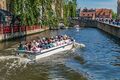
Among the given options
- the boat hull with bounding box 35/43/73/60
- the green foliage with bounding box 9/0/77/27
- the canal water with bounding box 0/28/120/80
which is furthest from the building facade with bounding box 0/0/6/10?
the canal water with bounding box 0/28/120/80

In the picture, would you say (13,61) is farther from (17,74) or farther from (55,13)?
(55,13)

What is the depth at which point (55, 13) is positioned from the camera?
49.2 meters

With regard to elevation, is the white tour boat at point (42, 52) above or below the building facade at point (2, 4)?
below

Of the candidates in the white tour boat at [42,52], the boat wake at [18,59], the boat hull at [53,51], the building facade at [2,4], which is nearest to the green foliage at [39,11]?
the boat hull at [53,51]

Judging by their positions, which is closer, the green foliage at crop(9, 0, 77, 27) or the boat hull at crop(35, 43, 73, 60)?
the boat hull at crop(35, 43, 73, 60)

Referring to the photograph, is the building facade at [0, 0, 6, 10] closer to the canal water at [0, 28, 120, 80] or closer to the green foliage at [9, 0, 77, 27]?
the green foliage at [9, 0, 77, 27]

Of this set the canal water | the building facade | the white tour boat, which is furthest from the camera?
the building facade

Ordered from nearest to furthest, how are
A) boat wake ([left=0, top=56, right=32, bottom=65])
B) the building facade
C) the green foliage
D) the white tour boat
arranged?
1. boat wake ([left=0, top=56, right=32, bottom=65])
2. the white tour boat
3. the green foliage
4. the building facade

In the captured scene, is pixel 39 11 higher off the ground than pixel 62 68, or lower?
higher

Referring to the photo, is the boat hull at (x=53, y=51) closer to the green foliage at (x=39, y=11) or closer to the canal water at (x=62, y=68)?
the canal water at (x=62, y=68)

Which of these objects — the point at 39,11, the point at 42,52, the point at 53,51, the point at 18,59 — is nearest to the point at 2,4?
the point at 39,11

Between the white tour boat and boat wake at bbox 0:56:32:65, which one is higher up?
the white tour boat

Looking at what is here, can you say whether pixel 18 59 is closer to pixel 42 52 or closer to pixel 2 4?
pixel 42 52

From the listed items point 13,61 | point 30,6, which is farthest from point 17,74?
point 30,6
